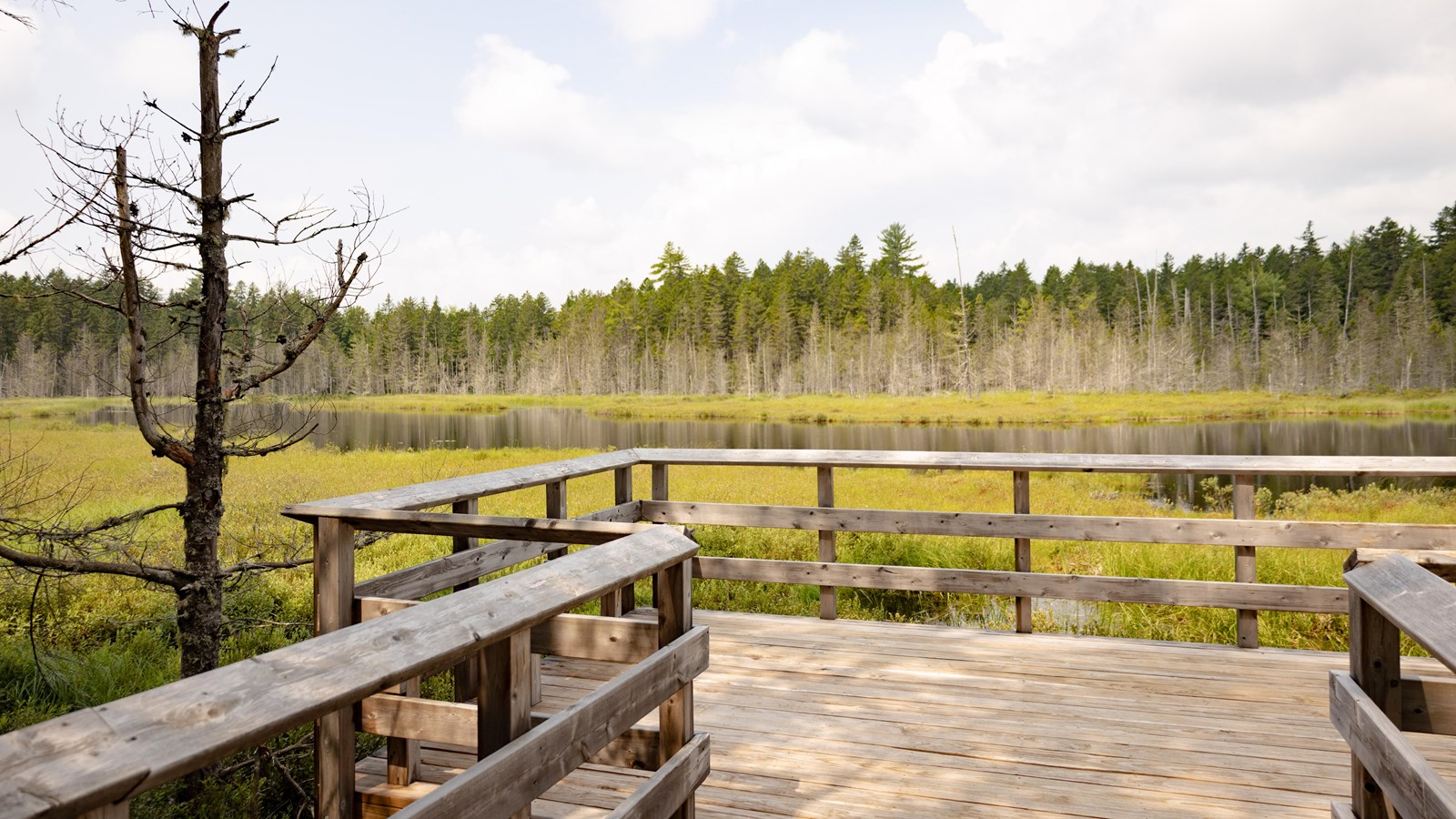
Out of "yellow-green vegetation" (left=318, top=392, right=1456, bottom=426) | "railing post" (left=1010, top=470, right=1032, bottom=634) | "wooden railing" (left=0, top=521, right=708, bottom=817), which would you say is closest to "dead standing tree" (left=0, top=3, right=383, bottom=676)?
"wooden railing" (left=0, top=521, right=708, bottom=817)

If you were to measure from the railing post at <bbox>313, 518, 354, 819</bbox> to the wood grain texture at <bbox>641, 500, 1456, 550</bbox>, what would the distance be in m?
2.70

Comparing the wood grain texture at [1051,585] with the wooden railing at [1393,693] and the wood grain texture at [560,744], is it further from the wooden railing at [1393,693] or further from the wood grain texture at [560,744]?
the wood grain texture at [560,744]

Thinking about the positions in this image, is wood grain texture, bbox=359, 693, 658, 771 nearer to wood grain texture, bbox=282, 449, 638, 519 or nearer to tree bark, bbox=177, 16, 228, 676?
wood grain texture, bbox=282, 449, 638, 519

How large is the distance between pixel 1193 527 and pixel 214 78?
20.8 ft

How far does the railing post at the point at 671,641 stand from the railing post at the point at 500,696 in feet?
2.12

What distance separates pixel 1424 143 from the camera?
61.2 metres

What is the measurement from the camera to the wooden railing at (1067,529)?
15.0 feet

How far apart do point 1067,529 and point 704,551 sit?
6533 millimetres

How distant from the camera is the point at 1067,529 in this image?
16.5ft

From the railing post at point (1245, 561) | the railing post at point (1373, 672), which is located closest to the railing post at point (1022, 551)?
the railing post at point (1245, 561)

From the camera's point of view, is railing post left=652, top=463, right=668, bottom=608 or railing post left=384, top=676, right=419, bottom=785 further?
railing post left=652, top=463, right=668, bottom=608

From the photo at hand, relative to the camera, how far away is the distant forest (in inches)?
2456

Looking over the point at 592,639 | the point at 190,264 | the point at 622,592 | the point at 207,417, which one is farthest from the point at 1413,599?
the point at 190,264

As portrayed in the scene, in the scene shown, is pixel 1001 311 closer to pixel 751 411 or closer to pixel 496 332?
pixel 751 411
